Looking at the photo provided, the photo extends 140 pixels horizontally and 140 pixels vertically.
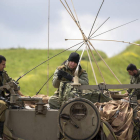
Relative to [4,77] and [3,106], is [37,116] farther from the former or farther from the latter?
[4,77]

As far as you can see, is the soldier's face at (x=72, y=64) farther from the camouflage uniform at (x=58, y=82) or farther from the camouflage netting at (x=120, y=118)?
the camouflage netting at (x=120, y=118)

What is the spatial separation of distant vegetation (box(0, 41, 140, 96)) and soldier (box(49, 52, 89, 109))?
1061cm

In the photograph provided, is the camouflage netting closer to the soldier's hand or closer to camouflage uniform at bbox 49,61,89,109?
camouflage uniform at bbox 49,61,89,109

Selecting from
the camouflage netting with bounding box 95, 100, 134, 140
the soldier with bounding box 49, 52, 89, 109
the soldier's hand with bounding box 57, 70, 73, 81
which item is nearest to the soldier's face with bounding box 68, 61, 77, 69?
the soldier with bounding box 49, 52, 89, 109

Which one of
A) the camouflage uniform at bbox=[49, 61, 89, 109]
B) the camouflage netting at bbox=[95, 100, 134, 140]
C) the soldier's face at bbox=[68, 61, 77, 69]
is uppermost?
the soldier's face at bbox=[68, 61, 77, 69]

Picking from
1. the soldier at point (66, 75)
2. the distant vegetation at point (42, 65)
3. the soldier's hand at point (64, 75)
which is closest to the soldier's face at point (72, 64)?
the soldier at point (66, 75)

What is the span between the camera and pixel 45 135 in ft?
19.1

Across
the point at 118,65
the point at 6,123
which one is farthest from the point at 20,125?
the point at 118,65

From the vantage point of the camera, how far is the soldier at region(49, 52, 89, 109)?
673 centimetres

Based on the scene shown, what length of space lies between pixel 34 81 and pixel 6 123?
13.2 m

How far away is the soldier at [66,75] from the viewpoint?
6734 millimetres

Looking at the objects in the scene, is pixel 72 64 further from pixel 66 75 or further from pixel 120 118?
pixel 120 118

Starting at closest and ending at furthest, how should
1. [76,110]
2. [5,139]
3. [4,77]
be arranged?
[76,110] → [5,139] → [4,77]

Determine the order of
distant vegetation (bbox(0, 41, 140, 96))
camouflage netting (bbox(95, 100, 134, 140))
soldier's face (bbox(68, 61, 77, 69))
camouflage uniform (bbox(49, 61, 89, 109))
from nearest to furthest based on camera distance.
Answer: camouflage netting (bbox(95, 100, 134, 140)) → camouflage uniform (bbox(49, 61, 89, 109)) → soldier's face (bbox(68, 61, 77, 69)) → distant vegetation (bbox(0, 41, 140, 96))
